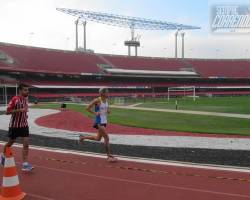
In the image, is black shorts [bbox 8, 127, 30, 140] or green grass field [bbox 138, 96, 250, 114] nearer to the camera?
black shorts [bbox 8, 127, 30, 140]

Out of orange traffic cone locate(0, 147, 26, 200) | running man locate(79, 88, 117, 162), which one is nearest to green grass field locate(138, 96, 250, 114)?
running man locate(79, 88, 117, 162)

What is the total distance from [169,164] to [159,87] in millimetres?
83463

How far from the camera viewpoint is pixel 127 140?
51.2 feet

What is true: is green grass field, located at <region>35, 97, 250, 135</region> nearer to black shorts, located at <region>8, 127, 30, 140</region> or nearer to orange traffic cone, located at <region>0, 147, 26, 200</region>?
black shorts, located at <region>8, 127, 30, 140</region>

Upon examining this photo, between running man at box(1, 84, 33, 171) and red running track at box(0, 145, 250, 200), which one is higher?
running man at box(1, 84, 33, 171)

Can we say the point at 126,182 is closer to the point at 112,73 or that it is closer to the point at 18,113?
the point at 18,113

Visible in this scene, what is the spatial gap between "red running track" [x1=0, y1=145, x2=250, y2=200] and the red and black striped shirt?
104 centimetres

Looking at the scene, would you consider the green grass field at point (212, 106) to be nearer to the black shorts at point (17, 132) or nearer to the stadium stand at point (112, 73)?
the black shorts at point (17, 132)

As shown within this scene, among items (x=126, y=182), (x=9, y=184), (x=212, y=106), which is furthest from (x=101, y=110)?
(x=212, y=106)

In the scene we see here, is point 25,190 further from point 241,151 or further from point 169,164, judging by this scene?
point 241,151

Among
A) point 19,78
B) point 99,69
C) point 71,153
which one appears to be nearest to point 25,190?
point 71,153

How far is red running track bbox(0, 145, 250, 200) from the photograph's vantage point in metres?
7.28

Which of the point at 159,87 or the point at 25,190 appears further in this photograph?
the point at 159,87

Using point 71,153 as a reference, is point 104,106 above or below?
above
